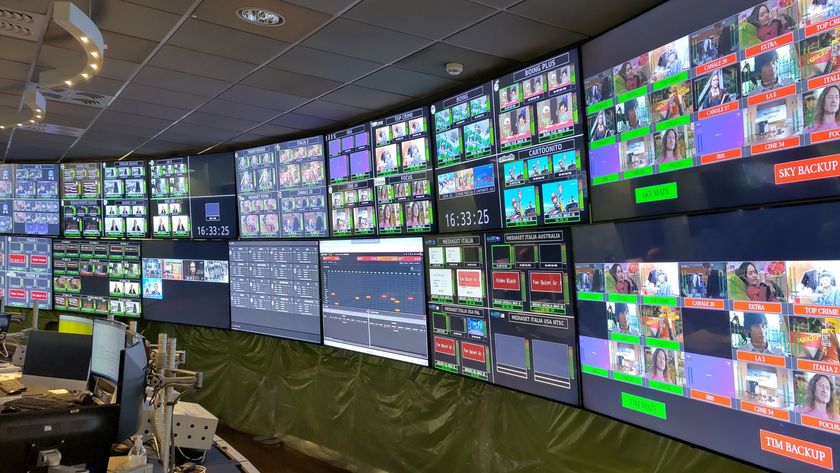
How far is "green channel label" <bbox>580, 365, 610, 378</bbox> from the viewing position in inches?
102

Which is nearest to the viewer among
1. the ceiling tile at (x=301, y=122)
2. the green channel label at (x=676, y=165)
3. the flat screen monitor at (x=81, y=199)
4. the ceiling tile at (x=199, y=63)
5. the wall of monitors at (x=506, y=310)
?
the green channel label at (x=676, y=165)

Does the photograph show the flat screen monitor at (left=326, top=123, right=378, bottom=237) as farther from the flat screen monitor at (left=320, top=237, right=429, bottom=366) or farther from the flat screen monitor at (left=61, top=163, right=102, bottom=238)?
the flat screen monitor at (left=61, top=163, right=102, bottom=238)

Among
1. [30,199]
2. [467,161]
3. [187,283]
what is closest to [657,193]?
[467,161]

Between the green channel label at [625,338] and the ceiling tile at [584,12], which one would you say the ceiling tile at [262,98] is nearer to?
the ceiling tile at [584,12]

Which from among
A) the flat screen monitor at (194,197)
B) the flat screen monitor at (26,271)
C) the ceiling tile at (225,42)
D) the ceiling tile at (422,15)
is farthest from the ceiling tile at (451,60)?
the flat screen monitor at (26,271)

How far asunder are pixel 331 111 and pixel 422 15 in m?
1.77

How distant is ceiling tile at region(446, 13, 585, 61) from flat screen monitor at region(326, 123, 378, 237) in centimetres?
141

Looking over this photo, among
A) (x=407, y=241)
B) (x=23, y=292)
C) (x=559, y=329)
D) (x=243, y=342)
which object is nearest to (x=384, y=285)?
(x=407, y=241)

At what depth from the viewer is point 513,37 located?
112 inches

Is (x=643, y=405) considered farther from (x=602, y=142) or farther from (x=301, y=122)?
(x=301, y=122)

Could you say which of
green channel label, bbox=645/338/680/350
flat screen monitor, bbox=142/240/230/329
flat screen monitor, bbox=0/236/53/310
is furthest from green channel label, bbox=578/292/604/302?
flat screen monitor, bbox=0/236/53/310

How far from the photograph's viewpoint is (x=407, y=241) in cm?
383

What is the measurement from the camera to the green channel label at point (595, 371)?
8.50 ft

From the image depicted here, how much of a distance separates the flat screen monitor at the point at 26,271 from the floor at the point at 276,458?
2954mm
